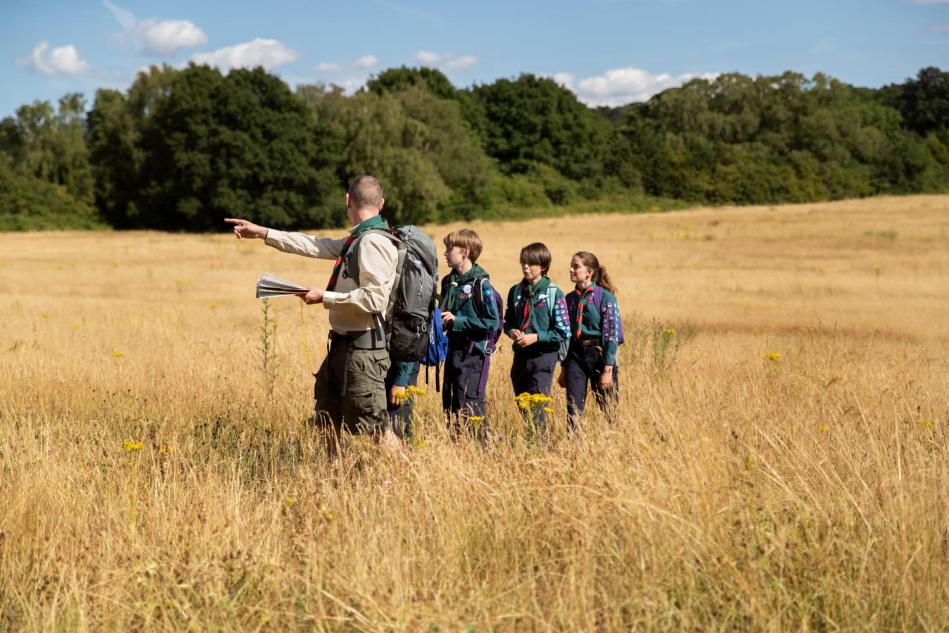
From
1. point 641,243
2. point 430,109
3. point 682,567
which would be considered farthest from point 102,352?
point 430,109

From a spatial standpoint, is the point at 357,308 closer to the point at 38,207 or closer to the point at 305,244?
the point at 305,244

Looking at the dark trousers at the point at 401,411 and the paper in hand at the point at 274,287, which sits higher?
the paper in hand at the point at 274,287

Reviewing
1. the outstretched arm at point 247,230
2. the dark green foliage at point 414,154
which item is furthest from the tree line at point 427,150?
the outstretched arm at point 247,230

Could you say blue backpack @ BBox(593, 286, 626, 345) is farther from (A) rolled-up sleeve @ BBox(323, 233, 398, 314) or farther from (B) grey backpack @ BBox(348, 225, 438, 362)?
(A) rolled-up sleeve @ BBox(323, 233, 398, 314)

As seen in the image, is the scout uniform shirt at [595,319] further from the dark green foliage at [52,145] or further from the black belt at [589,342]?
the dark green foliage at [52,145]

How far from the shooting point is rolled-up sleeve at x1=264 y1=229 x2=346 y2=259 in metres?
5.28

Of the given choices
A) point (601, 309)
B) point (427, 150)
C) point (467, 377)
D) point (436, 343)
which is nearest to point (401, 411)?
point (467, 377)

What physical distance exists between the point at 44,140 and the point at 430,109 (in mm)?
34957

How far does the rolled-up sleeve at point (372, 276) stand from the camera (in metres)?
4.88

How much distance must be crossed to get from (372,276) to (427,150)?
5982 centimetres

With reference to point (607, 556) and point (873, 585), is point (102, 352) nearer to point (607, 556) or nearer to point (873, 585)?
point (607, 556)

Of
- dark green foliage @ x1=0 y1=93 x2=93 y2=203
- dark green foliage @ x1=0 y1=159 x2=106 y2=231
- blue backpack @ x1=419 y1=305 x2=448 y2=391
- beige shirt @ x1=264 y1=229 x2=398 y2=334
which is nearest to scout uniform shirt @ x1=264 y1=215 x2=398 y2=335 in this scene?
beige shirt @ x1=264 y1=229 x2=398 y2=334

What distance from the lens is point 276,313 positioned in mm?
14320

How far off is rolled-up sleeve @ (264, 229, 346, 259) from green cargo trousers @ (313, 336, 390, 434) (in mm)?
535
